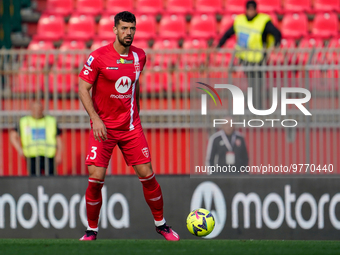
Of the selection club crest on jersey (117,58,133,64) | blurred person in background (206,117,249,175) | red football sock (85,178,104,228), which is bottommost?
red football sock (85,178,104,228)

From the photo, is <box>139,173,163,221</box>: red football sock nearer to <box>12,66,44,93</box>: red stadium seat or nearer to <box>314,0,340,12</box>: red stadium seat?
<box>12,66,44,93</box>: red stadium seat

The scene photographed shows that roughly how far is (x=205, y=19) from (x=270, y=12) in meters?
1.42

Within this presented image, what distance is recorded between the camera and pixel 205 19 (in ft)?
41.7

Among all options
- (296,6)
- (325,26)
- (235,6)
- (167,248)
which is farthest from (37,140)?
(296,6)

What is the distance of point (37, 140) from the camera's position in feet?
27.2

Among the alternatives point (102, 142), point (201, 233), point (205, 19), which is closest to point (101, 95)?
point (102, 142)

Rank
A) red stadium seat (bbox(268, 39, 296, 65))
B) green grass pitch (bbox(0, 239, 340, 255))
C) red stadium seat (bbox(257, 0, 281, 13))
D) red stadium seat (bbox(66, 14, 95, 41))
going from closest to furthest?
green grass pitch (bbox(0, 239, 340, 255)), red stadium seat (bbox(268, 39, 296, 65)), red stadium seat (bbox(66, 14, 95, 41)), red stadium seat (bbox(257, 0, 281, 13))

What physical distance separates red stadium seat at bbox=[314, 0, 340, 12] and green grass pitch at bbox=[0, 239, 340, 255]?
26.5ft

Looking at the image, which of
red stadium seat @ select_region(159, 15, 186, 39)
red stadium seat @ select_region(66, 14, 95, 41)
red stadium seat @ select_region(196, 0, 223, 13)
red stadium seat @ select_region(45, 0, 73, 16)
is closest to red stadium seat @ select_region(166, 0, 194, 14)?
red stadium seat @ select_region(196, 0, 223, 13)

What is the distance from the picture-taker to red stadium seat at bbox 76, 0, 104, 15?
44.2 feet

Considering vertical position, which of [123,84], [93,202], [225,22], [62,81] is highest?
[225,22]

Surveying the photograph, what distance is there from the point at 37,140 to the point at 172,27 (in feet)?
17.2

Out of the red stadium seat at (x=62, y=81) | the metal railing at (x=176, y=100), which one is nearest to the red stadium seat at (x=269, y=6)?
the metal railing at (x=176, y=100)

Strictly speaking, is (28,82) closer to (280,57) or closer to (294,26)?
(280,57)
